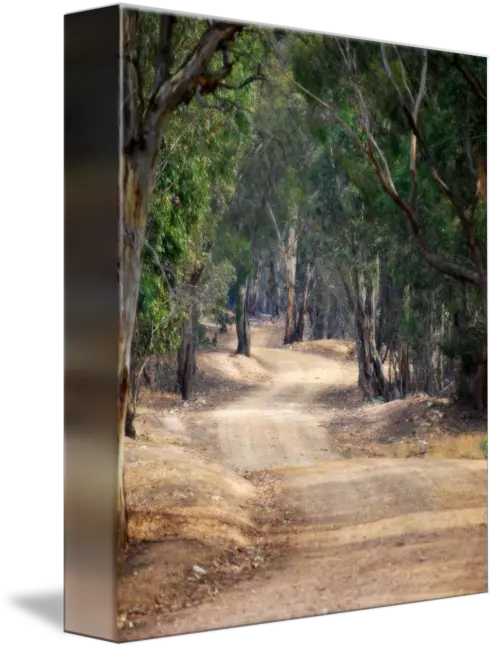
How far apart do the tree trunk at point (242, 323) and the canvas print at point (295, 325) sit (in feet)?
0.04

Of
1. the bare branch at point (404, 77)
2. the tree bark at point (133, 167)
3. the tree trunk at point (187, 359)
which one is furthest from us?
the bare branch at point (404, 77)

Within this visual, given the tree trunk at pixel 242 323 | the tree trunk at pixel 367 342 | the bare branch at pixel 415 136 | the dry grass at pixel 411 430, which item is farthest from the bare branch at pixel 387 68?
the dry grass at pixel 411 430

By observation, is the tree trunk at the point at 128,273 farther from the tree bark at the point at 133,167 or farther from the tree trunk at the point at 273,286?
the tree trunk at the point at 273,286

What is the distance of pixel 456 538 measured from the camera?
280 inches

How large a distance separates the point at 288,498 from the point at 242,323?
3.26 ft

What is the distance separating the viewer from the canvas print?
6.08m

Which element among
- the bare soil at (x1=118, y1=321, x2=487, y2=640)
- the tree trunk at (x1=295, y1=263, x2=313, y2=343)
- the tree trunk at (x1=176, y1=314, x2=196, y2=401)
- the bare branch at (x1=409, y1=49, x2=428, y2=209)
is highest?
the bare branch at (x1=409, y1=49, x2=428, y2=209)

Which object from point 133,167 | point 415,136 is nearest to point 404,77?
point 415,136

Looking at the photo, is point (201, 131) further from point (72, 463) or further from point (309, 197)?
point (72, 463)

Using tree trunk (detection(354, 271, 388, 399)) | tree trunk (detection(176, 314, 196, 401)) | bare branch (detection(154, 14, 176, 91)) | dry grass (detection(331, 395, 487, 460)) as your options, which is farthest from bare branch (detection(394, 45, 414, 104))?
tree trunk (detection(176, 314, 196, 401))

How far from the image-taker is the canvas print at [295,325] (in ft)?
20.0

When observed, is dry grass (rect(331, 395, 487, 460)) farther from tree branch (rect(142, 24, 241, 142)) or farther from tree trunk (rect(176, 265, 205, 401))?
tree branch (rect(142, 24, 241, 142))

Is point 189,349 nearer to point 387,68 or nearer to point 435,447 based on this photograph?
point 435,447

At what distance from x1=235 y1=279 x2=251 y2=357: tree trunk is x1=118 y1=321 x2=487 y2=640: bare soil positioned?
0.05m
